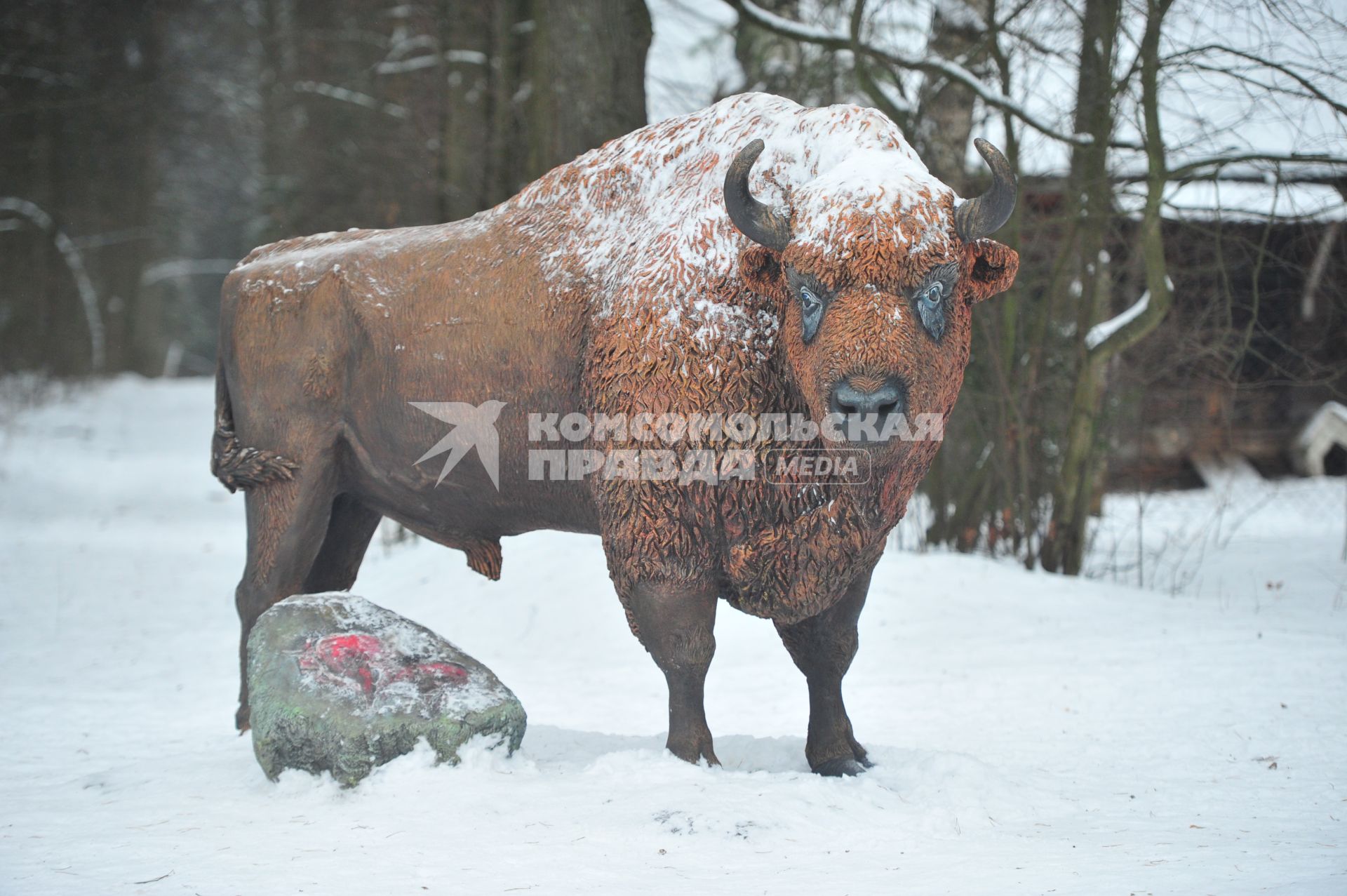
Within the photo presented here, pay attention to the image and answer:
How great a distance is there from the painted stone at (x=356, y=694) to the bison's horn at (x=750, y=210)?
1970 millimetres

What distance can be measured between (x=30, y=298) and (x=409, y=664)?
20691 mm

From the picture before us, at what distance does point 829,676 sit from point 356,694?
177 cm

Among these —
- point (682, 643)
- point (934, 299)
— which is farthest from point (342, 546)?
point (934, 299)

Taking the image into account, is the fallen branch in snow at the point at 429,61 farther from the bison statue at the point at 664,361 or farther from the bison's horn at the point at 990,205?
the bison's horn at the point at 990,205

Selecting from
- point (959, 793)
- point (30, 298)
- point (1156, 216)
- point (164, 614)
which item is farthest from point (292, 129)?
point (959, 793)

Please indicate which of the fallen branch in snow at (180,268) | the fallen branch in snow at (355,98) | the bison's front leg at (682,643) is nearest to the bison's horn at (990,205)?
the bison's front leg at (682,643)

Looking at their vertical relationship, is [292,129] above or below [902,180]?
above

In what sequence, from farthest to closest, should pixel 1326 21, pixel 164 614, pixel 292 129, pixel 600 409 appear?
pixel 292 129 < pixel 164 614 < pixel 1326 21 < pixel 600 409

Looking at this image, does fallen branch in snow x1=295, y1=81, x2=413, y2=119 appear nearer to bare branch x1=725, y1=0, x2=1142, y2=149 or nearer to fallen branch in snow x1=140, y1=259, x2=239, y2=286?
bare branch x1=725, y1=0, x2=1142, y2=149

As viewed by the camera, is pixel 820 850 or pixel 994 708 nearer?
pixel 820 850

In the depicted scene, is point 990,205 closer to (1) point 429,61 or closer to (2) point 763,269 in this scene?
(2) point 763,269

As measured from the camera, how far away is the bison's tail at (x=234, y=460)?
514 cm

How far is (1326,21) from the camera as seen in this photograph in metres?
7.67

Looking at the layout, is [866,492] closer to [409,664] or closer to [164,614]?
[409,664]
